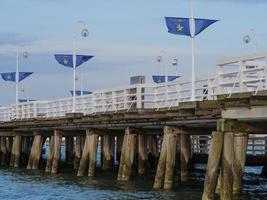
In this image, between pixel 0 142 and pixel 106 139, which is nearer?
pixel 106 139

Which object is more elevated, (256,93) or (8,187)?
(256,93)

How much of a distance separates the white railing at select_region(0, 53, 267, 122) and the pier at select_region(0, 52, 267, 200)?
3 centimetres

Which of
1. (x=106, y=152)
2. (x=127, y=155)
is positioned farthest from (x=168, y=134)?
(x=106, y=152)

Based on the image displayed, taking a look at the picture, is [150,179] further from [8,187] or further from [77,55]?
[77,55]

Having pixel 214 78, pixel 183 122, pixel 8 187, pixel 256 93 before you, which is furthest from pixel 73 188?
pixel 256 93

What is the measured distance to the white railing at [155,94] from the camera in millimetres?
20173

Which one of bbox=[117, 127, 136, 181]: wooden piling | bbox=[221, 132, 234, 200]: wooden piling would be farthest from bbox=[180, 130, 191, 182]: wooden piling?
bbox=[221, 132, 234, 200]: wooden piling

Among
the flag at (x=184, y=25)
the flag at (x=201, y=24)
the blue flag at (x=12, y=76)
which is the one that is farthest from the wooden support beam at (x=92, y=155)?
the blue flag at (x=12, y=76)

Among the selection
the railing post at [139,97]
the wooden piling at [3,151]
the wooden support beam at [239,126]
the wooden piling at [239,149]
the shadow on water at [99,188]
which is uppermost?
the railing post at [139,97]

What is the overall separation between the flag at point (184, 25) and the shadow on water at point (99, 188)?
5.77 m

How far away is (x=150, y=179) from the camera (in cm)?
3102

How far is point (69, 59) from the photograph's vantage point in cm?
4028

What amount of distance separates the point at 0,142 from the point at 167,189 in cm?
2702

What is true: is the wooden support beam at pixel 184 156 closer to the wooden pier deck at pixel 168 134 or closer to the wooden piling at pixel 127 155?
the wooden pier deck at pixel 168 134
